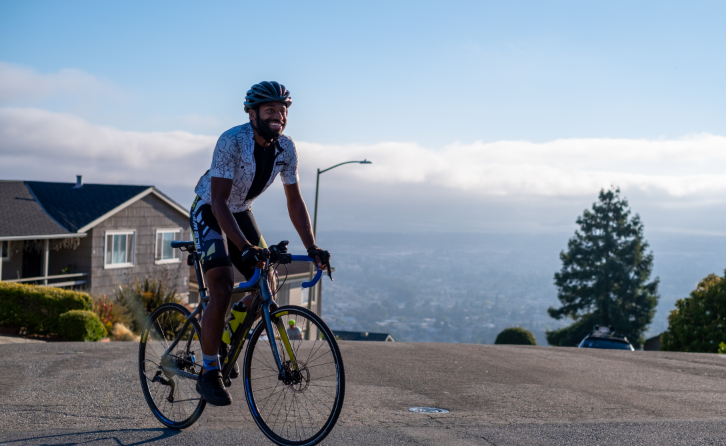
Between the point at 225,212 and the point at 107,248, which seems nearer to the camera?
the point at 225,212

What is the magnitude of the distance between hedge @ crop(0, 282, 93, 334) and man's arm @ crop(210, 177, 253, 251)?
11851 millimetres

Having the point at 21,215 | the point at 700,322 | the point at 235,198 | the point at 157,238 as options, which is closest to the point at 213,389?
the point at 235,198

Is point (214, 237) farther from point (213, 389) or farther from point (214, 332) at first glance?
point (213, 389)

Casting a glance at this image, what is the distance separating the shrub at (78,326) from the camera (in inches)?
536

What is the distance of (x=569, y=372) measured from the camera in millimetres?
8883

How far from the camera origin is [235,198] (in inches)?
177

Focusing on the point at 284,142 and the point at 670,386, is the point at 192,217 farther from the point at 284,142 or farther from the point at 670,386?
the point at 670,386

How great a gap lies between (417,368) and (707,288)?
21.6 m

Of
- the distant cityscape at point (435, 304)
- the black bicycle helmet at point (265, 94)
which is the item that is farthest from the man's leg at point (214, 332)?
the distant cityscape at point (435, 304)

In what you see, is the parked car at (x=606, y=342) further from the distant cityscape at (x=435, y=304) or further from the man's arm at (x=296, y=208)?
the distant cityscape at (x=435, y=304)

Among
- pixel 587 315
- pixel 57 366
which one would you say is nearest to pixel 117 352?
pixel 57 366

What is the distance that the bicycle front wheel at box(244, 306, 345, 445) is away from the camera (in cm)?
381

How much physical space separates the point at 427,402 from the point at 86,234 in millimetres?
22398

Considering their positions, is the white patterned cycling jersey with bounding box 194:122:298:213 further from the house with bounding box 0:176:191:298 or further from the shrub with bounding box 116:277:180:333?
Answer: the house with bounding box 0:176:191:298
